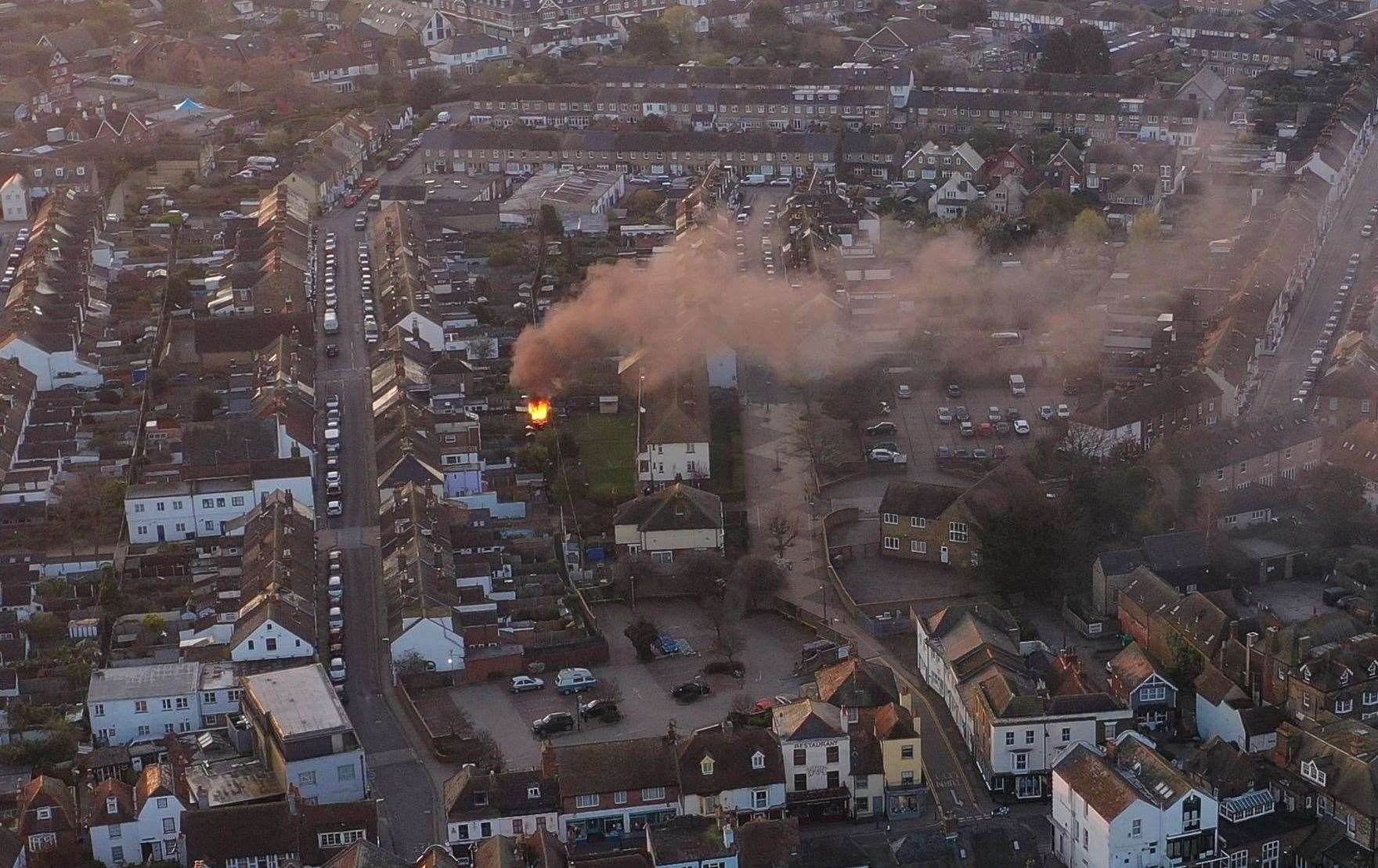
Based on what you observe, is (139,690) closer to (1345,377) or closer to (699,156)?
(1345,377)

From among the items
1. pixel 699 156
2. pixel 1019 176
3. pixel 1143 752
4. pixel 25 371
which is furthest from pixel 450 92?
pixel 1143 752

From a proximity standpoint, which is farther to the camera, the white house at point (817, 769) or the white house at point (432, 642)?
the white house at point (432, 642)

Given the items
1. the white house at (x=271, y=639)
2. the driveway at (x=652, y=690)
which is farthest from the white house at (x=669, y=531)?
the white house at (x=271, y=639)

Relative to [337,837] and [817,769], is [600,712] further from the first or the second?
[337,837]

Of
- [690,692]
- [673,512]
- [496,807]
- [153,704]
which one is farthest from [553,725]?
[673,512]

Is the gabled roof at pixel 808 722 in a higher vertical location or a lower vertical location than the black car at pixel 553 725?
higher

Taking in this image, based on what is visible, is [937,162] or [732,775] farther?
[937,162]

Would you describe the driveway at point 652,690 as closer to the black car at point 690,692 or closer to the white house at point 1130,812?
the black car at point 690,692

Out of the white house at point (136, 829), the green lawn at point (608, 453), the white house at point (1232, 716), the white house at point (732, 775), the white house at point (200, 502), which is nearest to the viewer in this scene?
the white house at point (136, 829)
